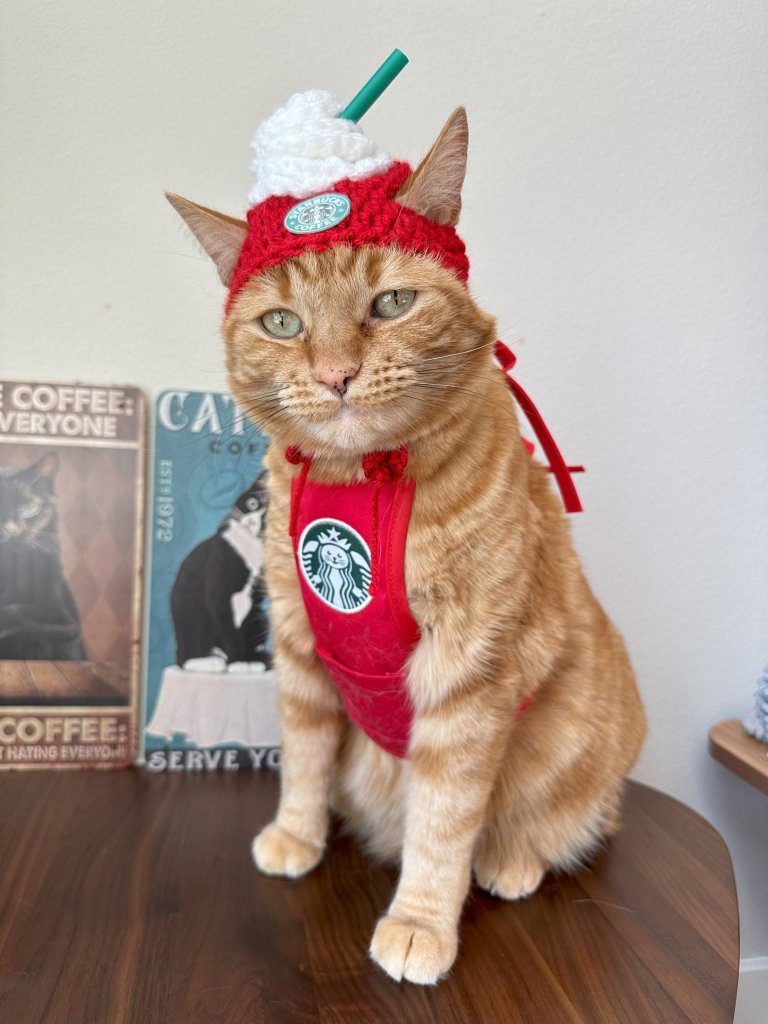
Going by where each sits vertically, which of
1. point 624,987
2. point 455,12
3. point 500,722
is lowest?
point 624,987

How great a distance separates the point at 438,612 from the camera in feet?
2.91

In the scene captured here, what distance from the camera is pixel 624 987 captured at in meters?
0.84

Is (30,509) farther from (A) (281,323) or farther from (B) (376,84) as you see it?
(B) (376,84)

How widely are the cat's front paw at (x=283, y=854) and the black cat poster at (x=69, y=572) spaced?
1.19 ft

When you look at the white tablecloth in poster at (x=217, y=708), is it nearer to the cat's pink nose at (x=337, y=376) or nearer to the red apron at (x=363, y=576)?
the red apron at (x=363, y=576)

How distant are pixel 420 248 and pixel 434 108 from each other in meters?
0.64

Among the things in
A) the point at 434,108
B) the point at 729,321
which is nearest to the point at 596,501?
the point at 729,321

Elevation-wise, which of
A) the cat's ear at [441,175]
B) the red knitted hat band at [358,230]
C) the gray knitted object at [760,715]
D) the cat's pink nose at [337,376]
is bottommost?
the gray knitted object at [760,715]

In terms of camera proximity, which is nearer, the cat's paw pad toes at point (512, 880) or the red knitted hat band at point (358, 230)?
the red knitted hat band at point (358, 230)

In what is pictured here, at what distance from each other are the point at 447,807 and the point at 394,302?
550mm

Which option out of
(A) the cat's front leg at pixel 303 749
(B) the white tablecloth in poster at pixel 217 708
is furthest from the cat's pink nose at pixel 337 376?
(B) the white tablecloth in poster at pixel 217 708

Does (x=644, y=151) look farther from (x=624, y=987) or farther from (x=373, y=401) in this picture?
(x=624, y=987)

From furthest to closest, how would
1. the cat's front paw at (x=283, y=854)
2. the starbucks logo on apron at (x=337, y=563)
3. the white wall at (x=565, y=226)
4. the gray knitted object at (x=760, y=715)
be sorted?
the gray knitted object at (x=760, y=715) → the white wall at (x=565, y=226) → the cat's front paw at (x=283, y=854) → the starbucks logo on apron at (x=337, y=563)

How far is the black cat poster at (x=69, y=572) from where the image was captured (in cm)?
127
